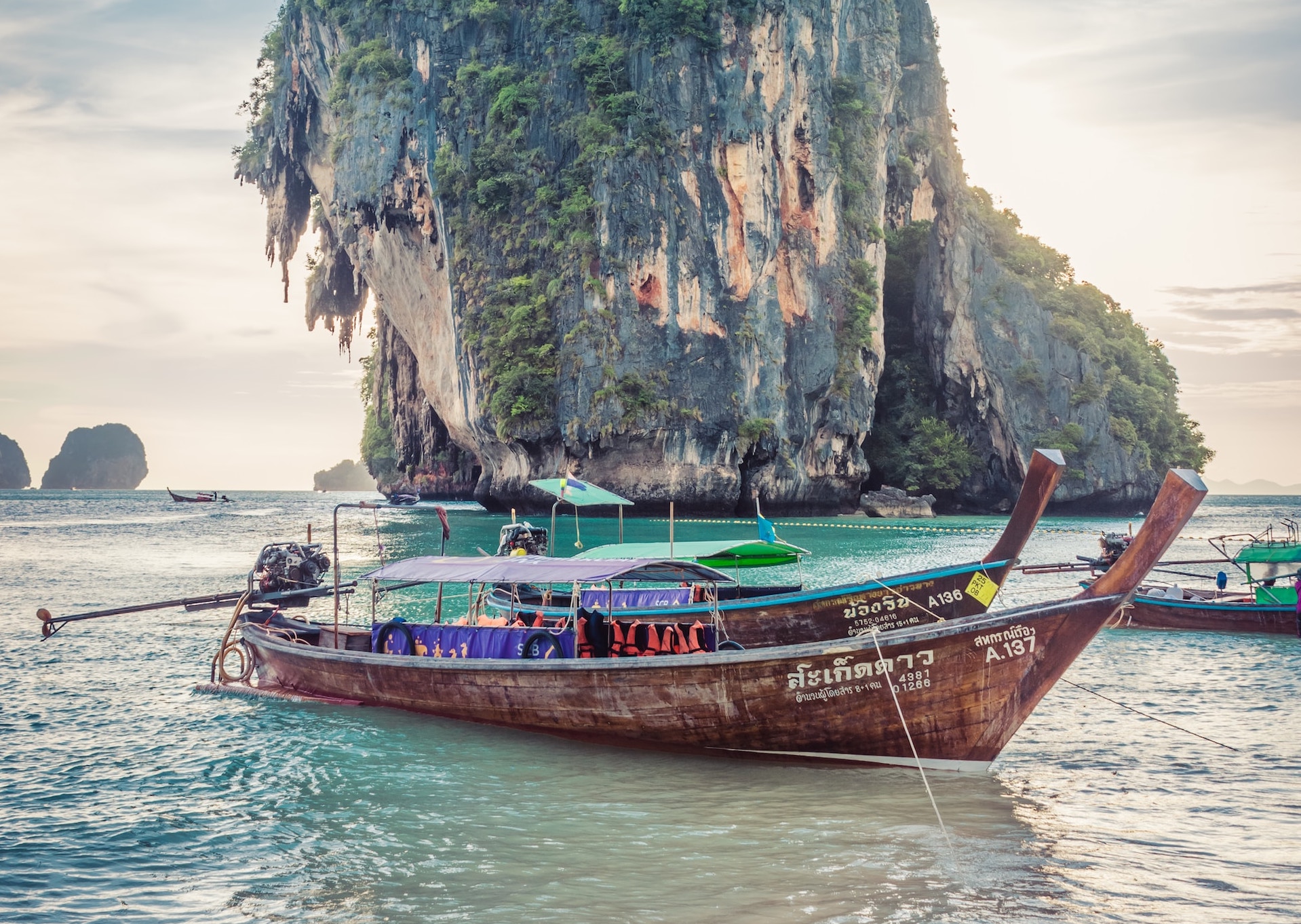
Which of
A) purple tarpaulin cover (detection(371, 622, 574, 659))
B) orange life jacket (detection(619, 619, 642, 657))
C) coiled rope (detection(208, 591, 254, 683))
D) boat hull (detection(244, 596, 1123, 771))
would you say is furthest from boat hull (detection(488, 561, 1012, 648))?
coiled rope (detection(208, 591, 254, 683))

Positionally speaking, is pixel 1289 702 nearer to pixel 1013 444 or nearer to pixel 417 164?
pixel 417 164

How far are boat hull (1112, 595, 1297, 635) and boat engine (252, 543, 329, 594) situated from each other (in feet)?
48.4

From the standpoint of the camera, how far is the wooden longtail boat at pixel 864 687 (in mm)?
8297

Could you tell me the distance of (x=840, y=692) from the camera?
339 inches

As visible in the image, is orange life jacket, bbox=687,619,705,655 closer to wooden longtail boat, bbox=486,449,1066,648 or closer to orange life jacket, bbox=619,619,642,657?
orange life jacket, bbox=619,619,642,657

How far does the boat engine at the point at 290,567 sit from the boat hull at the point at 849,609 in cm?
482

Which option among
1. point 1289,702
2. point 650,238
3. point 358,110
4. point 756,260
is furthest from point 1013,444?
point 1289,702

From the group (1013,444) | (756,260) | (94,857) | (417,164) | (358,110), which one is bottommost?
(94,857)

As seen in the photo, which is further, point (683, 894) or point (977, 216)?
point (977, 216)

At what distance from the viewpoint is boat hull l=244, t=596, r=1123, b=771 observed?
8.34m

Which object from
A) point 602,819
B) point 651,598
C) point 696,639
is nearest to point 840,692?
point 602,819

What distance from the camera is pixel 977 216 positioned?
57.2 meters

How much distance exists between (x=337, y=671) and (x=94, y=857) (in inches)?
183

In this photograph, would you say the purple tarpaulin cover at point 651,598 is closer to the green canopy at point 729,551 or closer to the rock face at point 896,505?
the green canopy at point 729,551
